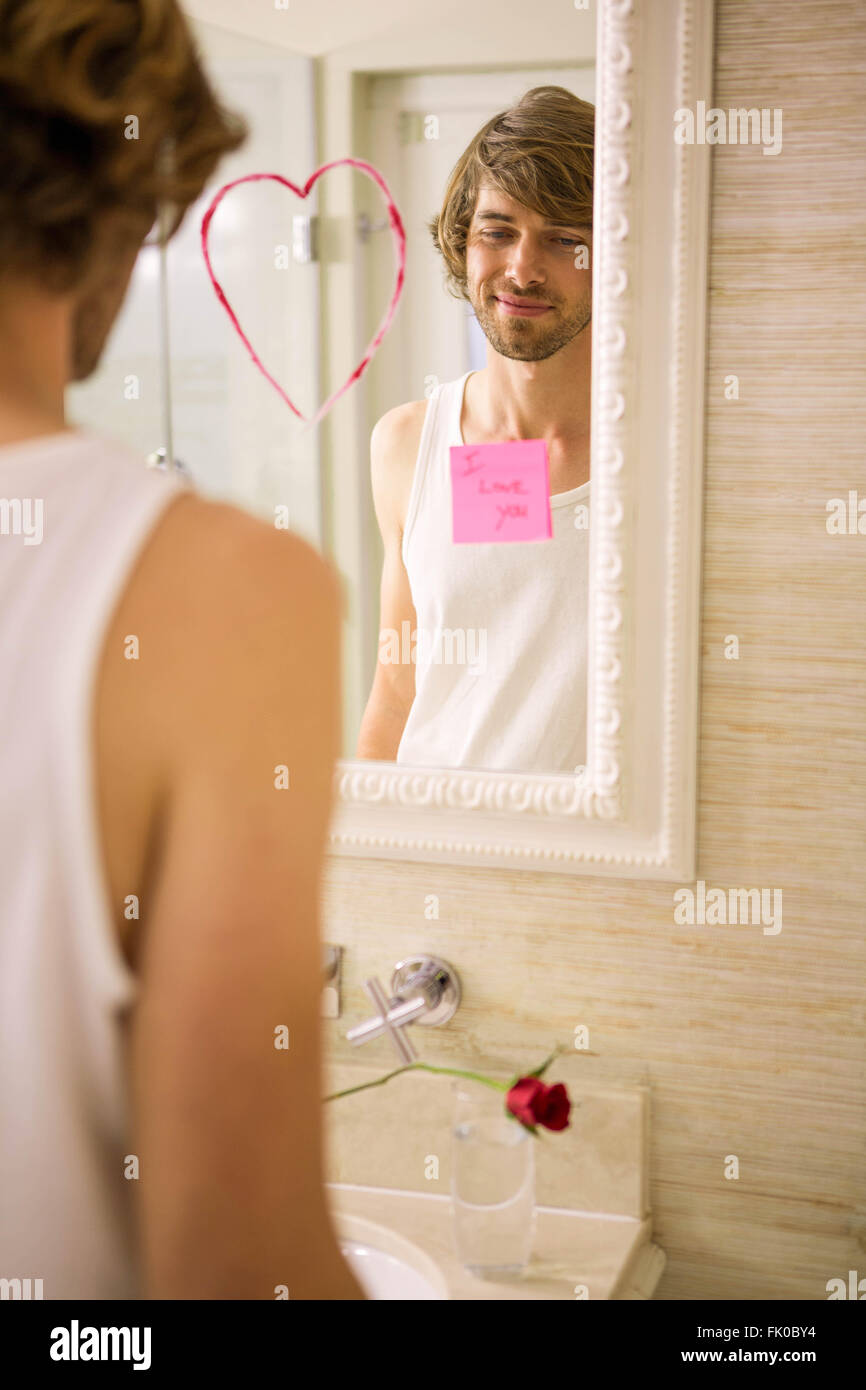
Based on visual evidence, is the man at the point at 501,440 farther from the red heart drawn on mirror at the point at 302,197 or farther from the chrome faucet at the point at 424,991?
the chrome faucet at the point at 424,991

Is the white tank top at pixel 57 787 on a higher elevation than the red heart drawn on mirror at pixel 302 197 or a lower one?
lower

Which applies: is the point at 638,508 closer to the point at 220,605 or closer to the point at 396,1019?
the point at 396,1019

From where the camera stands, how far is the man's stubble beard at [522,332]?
0.92 metres

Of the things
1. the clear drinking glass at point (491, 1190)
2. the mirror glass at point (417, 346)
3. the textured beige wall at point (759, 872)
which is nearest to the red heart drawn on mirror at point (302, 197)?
the mirror glass at point (417, 346)

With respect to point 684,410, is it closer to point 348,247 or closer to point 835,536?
point 835,536

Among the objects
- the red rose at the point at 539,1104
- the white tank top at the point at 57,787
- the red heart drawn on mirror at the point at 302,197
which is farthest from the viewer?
the red heart drawn on mirror at the point at 302,197

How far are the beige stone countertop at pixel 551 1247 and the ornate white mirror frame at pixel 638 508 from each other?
0.28 metres

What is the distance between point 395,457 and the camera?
972 millimetres

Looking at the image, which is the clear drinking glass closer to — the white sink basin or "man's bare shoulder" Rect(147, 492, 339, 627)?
the white sink basin

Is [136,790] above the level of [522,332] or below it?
below

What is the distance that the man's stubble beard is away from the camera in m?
0.92

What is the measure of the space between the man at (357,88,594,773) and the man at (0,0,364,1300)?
1.78 feet

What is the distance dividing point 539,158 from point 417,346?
16 centimetres

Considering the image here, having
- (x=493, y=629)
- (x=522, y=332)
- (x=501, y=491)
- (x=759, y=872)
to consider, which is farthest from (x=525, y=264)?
(x=759, y=872)
